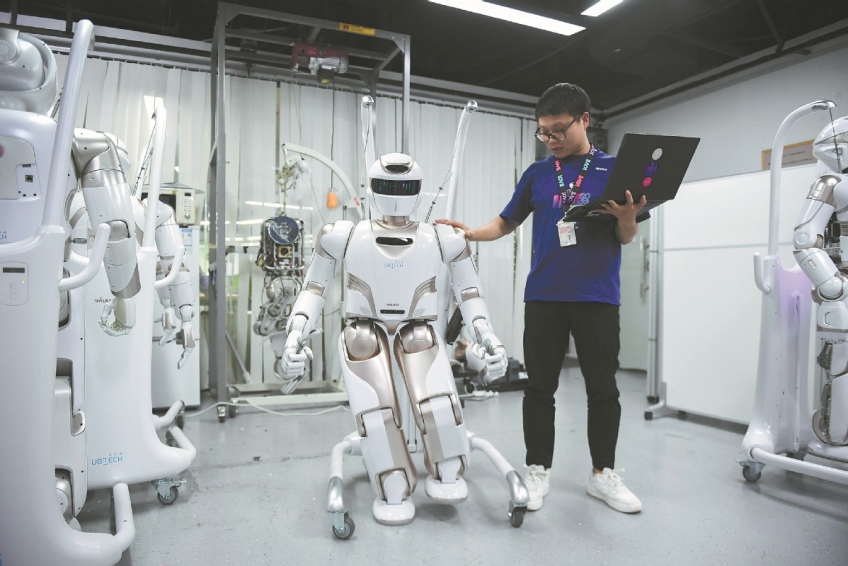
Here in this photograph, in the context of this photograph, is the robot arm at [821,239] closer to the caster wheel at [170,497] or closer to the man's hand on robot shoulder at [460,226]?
the man's hand on robot shoulder at [460,226]

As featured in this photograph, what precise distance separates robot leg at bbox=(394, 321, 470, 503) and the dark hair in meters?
0.97

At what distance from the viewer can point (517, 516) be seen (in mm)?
1874

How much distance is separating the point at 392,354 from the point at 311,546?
700mm

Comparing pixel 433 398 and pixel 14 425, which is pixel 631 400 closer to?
pixel 433 398

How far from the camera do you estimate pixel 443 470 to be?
6.30ft

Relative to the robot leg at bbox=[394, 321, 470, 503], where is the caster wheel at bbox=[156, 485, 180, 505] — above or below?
below

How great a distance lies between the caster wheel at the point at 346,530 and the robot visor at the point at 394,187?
1134 mm

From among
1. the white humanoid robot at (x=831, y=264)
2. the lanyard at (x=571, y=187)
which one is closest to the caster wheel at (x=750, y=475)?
the white humanoid robot at (x=831, y=264)

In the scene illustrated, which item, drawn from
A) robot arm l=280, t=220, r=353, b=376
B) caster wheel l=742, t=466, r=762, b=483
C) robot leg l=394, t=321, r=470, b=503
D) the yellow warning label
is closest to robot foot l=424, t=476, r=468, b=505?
robot leg l=394, t=321, r=470, b=503

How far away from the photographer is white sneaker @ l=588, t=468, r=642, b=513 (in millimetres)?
2012

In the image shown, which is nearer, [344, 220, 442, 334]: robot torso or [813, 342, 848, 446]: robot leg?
[344, 220, 442, 334]: robot torso

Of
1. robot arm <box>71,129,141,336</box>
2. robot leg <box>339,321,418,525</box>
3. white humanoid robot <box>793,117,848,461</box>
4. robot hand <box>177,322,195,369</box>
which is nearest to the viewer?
robot arm <box>71,129,141,336</box>

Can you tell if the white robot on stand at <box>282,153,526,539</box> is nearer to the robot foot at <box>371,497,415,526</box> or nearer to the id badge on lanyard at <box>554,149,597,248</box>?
the robot foot at <box>371,497,415,526</box>

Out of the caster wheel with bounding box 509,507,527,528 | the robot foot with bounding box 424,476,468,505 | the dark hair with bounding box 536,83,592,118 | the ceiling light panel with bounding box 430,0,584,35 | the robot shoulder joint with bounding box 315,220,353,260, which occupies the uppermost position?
the ceiling light panel with bounding box 430,0,584,35
